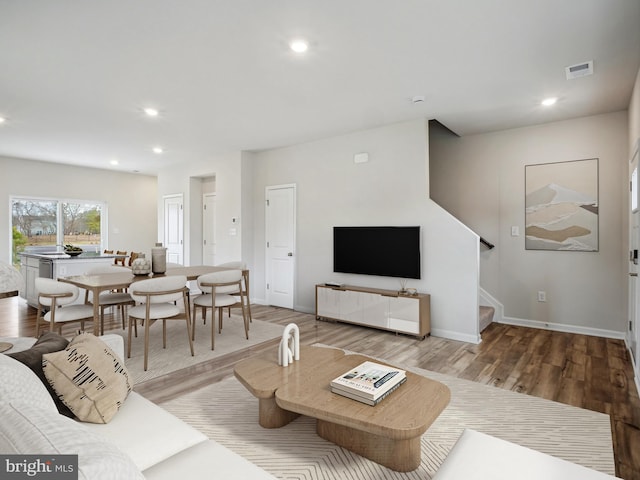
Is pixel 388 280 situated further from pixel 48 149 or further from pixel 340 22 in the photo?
pixel 48 149

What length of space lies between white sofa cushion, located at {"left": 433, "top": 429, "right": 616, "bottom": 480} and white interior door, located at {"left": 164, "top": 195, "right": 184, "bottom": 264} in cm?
674

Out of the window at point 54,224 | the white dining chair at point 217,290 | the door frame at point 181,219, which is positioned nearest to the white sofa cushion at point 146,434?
the white dining chair at point 217,290

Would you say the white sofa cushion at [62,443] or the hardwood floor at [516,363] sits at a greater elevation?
the white sofa cushion at [62,443]

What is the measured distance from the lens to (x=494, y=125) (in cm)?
461

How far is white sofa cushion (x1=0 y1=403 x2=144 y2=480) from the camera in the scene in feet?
2.29

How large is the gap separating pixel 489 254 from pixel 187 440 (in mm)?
4615

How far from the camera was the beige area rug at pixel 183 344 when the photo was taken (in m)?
3.24

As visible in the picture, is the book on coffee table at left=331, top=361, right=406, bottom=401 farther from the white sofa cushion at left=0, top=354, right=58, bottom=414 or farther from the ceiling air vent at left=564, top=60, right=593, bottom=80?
the ceiling air vent at left=564, top=60, right=593, bottom=80

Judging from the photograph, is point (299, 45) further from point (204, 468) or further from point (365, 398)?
point (204, 468)

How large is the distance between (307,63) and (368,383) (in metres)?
2.42

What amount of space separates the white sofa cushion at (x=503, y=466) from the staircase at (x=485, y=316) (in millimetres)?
3303

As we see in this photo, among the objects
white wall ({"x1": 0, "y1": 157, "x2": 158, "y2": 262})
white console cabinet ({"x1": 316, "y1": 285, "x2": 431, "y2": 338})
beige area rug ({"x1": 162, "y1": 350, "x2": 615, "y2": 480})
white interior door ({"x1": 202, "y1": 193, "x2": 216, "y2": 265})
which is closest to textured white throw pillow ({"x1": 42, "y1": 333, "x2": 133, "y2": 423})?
beige area rug ({"x1": 162, "y1": 350, "x2": 615, "y2": 480})

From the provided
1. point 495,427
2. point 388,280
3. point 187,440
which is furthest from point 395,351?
point 187,440

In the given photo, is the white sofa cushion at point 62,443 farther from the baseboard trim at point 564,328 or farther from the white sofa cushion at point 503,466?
the baseboard trim at point 564,328
